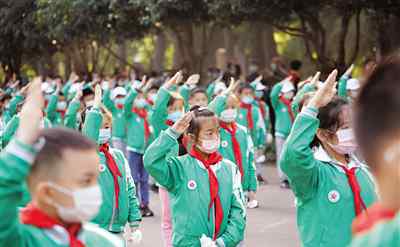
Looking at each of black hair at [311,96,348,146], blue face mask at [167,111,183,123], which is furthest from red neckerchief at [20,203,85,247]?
blue face mask at [167,111,183,123]

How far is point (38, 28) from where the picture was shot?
22.8m

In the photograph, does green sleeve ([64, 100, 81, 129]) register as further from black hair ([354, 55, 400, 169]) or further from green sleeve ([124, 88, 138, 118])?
black hair ([354, 55, 400, 169])

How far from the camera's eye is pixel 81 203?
3.17 meters

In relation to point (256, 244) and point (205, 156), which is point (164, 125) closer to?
point (256, 244)

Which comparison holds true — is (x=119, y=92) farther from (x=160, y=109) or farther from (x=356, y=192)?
(x=356, y=192)

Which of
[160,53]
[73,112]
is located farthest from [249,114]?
[160,53]

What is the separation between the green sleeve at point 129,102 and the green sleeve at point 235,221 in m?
7.10

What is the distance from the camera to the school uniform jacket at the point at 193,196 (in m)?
5.59

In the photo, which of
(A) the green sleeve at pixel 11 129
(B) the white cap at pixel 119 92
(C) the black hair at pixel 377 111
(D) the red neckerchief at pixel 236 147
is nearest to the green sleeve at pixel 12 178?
(C) the black hair at pixel 377 111

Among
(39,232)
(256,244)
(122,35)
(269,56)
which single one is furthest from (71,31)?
(39,232)

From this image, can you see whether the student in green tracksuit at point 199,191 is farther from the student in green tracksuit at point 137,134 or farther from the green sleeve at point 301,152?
the student in green tracksuit at point 137,134

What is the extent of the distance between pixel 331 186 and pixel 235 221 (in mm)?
1034

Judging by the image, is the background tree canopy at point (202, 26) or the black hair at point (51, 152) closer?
the black hair at point (51, 152)

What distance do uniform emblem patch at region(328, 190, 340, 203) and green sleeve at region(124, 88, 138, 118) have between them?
8151 mm
